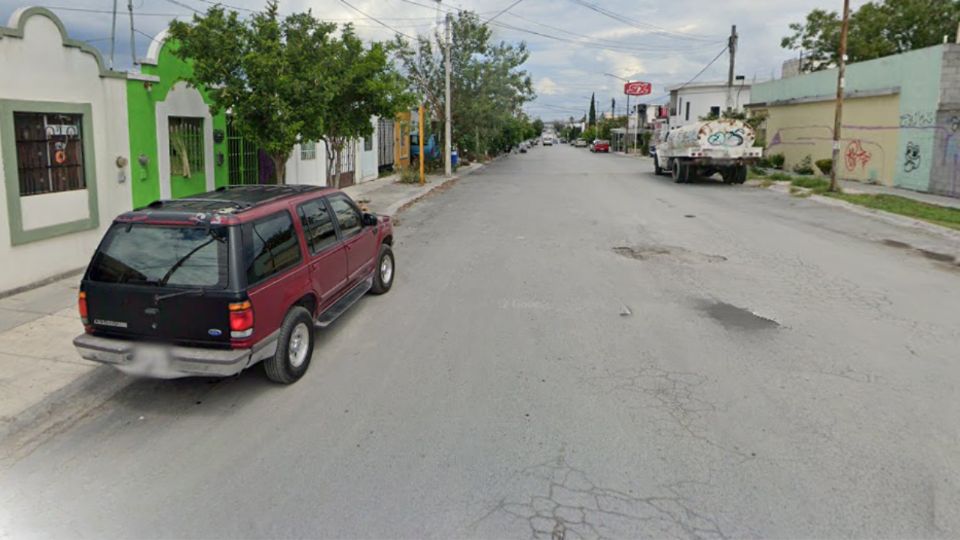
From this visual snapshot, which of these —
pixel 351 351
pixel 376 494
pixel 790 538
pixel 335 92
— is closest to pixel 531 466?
pixel 376 494

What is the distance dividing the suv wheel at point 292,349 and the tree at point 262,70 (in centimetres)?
609

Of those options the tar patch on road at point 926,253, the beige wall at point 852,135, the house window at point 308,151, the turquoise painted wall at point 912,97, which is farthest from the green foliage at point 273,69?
the beige wall at point 852,135

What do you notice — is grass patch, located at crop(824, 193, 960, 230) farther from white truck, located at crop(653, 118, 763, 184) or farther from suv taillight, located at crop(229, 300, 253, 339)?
suv taillight, located at crop(229, 300, 253, 339)

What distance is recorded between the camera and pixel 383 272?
28.2 ft

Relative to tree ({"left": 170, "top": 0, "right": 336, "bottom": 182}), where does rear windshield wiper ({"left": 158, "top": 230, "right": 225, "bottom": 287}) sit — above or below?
below

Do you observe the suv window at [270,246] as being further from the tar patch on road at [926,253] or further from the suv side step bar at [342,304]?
the tar patch on road at [926,253]

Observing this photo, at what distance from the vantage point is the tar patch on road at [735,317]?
7070mm

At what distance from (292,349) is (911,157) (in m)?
22.6

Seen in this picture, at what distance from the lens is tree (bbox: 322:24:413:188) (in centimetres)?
1205

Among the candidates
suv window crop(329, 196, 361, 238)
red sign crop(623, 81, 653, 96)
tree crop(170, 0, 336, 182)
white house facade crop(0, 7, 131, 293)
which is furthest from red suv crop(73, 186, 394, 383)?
red sign crop(623, 81, 653, 96)

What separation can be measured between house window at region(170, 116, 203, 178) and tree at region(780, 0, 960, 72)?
131 ft

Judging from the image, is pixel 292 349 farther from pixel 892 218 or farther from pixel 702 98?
pixel 702 98

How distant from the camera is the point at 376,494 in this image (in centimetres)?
385

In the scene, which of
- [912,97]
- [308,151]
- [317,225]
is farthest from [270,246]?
[912,97]
